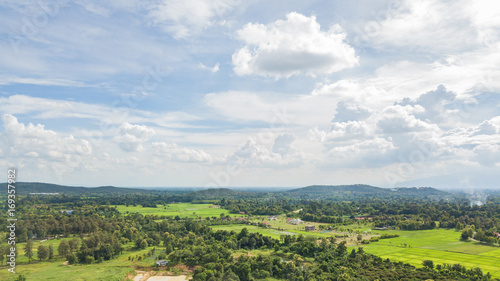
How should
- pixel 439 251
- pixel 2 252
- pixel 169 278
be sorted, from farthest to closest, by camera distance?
pixel 439 251 → pixel 2 252 → pixel 169 278

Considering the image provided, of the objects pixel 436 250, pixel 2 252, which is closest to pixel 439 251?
A: pixel 436 250

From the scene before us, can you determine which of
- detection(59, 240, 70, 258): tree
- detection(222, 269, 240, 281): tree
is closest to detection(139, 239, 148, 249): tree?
detection(59, 240, 70, 258): tree

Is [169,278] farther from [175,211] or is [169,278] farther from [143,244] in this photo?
[175,211]

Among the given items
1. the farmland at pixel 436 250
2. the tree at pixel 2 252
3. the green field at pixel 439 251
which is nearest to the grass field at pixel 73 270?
the tree at pixel 2 252

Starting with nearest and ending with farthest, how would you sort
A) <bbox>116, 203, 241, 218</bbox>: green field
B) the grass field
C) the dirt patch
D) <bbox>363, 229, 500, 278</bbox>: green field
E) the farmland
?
the grass field < the dirt patch < <bbox>363, 229, 500, 278</bbox>: green field < the farmland < <bbox>116, 203, 241, 218</bbox>: green field

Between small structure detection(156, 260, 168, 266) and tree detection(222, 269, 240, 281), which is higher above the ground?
tree detection(222, 269, 240, 281)

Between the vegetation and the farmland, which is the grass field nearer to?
the vegetation

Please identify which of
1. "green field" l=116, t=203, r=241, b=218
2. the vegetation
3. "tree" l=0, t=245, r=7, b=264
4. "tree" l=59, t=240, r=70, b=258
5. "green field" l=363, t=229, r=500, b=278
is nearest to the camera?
the vegetation

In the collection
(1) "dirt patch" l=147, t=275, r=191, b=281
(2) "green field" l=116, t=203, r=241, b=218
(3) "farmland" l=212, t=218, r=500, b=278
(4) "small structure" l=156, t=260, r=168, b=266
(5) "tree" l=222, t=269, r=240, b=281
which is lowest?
(2) "green field" l=116, t=203, r=241, b=218

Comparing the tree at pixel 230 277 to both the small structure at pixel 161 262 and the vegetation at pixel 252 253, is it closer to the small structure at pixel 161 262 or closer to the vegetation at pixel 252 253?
the vegetation at pixel 252 253
